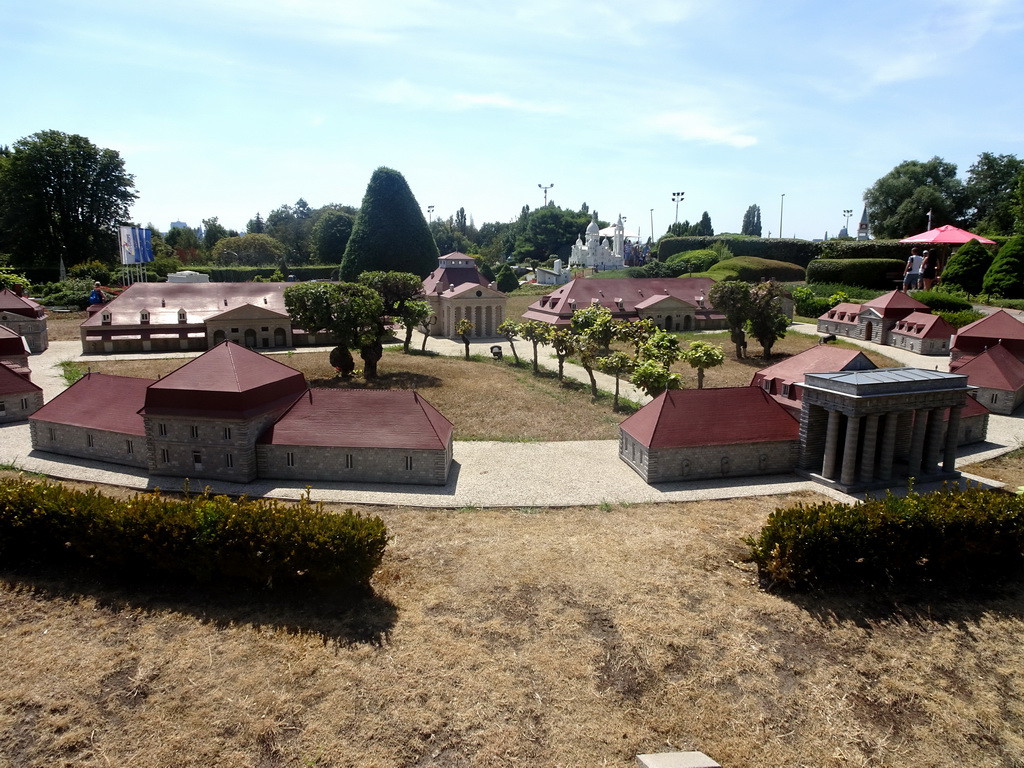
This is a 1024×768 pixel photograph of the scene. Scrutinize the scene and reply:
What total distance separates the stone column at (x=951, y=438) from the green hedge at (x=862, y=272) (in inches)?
2273

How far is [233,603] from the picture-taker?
18.8m

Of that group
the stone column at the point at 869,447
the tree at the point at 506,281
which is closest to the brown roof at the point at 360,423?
the stone column at the point at 869,447

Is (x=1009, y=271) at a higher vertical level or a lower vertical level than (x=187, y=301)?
higher

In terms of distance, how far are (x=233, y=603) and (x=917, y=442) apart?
92.1ft

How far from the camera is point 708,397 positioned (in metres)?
29.7

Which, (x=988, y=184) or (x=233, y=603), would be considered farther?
(x=988, y=184)

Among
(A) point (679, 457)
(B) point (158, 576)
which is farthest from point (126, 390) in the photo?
(A) point (679, 457)

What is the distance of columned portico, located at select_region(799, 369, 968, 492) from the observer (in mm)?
26656

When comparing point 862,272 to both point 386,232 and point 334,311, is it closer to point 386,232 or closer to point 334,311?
point 386,232

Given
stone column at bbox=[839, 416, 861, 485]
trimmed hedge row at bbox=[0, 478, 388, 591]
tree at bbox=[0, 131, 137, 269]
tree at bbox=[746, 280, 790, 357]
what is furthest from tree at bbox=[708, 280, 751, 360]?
tree at bbox=[0, 131, 137, 269]

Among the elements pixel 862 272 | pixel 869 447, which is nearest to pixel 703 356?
pixel 869 447

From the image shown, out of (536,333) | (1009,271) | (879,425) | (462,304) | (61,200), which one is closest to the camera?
(879,425)

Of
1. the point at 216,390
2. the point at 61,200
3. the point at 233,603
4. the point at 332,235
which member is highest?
the point at 61,200

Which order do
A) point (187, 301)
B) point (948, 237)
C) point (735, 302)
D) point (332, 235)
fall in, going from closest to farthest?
point (735, 302) < point (187, 301) < point (948, 237) < point (332, 235)
